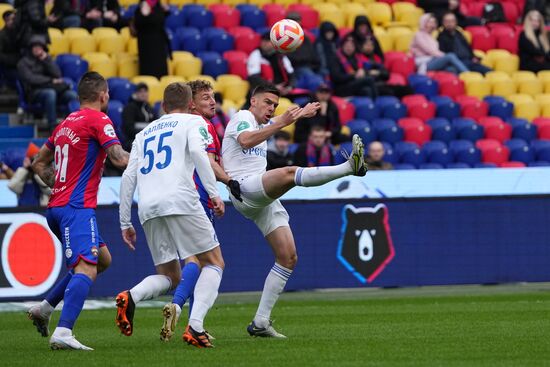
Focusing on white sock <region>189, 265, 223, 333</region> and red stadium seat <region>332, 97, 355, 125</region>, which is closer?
white sock <region>189, 265, 223, 333</region>

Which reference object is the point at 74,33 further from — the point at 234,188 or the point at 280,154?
the point at 234,188

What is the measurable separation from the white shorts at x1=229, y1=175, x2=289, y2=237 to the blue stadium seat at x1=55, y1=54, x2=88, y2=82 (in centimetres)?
1061

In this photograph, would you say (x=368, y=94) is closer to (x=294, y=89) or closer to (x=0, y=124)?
(x=294, y=89)

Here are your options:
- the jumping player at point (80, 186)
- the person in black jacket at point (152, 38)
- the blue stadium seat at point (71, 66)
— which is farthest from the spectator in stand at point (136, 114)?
the jumping player at point (80, 186)

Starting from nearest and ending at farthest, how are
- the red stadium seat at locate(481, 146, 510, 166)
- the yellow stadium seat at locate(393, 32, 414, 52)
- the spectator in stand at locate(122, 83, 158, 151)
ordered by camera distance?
the spectator in stand at locate(122, 83, 158, 151) < the red stadium seat at locate(481, 146, 510, 166) < the yellow stadium seat at locate(393, 32, 414, 52)

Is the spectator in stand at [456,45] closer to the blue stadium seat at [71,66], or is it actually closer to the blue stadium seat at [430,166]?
the blue stadium seat at [430,166]

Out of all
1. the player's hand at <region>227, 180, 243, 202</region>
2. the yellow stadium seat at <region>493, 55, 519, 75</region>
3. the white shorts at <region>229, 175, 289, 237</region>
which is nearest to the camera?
the player's hand at <region>227, 180, 243, 202</region>

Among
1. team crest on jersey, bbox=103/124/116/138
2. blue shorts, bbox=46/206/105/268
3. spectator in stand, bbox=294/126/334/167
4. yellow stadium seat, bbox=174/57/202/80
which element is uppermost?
team crest on jersey, bbox=103/124/116/138

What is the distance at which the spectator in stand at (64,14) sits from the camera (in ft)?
73.3

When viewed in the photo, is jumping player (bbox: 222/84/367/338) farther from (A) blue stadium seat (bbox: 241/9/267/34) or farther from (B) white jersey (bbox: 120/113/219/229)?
(A) blue stadium seat (bbox: 241/9/267/34)

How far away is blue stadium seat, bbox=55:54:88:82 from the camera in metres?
21.3

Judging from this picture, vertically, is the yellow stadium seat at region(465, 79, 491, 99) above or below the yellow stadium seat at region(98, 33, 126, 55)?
below

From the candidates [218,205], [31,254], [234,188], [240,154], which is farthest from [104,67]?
[218,205]

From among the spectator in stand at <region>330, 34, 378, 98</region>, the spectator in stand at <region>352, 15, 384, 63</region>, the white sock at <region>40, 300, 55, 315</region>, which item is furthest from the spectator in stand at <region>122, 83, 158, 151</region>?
the white sock at <region>40, 300, 55, 315</region>
